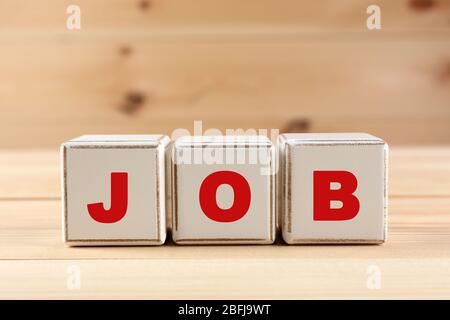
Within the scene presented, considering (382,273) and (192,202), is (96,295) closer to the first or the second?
(192,202)

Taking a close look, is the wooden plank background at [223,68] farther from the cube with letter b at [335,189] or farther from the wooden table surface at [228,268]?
the cube with letter b at [335,189]

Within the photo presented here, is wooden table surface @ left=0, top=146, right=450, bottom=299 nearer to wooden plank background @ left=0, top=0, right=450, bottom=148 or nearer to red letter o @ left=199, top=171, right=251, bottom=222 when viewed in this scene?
red letter o @ left=199, top=171, right=251, bottom=222

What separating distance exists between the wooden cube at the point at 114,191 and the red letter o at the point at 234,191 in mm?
53

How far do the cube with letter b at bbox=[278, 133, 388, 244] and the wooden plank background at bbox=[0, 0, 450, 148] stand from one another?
0.96 m

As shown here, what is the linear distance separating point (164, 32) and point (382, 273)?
117 centimetres

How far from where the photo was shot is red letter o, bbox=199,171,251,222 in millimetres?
762

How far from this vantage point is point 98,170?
76cm

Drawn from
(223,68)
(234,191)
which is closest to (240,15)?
(223,68)

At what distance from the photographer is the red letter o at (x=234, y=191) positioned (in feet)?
2.50

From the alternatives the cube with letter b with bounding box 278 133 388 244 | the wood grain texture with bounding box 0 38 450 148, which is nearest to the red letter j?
the cube with letter b with bounding box 278 133 388 244

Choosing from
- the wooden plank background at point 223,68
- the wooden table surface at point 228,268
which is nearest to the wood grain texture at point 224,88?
the wooden plank background at point 223,68

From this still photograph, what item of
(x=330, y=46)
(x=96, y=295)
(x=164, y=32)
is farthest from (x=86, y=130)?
(x=96, y=295)

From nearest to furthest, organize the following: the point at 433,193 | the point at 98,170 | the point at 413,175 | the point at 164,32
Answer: the point at 98,170, the point at 433,193, the point at 413,175, the point at 164,32

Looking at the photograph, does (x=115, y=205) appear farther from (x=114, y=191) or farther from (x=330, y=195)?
(x=330, y=195)
